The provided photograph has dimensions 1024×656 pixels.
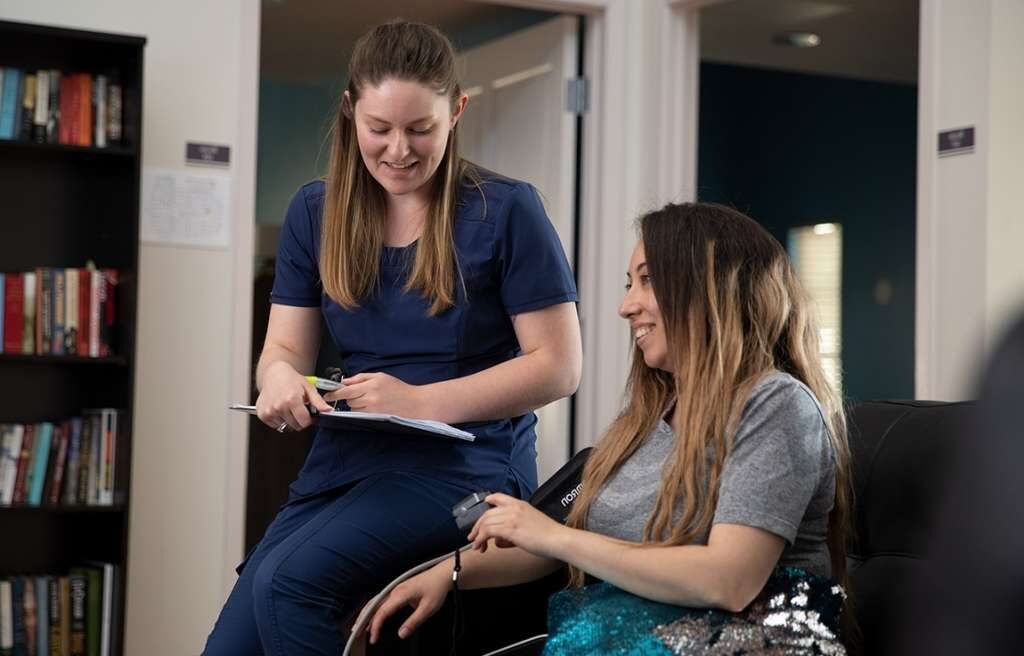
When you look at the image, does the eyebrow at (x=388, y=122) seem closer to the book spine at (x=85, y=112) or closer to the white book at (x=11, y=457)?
the book spine at (x=85, y=112)

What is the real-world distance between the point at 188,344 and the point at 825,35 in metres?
3.24

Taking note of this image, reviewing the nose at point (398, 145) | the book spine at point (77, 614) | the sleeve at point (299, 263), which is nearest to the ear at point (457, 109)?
the nose at point (398, 145)

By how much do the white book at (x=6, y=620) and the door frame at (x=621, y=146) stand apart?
1880 millimetres

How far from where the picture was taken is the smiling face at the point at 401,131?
188 cm

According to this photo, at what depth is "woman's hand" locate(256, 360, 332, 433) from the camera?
1794mm

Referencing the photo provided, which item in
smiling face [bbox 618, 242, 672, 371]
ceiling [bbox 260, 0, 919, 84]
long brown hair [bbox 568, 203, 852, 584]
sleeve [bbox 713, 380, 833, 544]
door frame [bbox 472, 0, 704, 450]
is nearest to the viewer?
sleeve [bbox 713, 380, 833, 544]

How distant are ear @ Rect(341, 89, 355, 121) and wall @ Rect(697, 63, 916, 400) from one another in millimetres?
4644

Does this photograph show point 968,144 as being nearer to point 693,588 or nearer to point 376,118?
point 376,118

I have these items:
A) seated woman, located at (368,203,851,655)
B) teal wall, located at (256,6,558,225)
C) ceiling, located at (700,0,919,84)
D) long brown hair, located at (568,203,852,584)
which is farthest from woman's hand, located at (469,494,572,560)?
teal wall, located at (256,6,558,225)

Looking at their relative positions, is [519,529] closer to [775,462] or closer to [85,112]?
[775,462]

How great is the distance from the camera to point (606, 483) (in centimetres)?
173

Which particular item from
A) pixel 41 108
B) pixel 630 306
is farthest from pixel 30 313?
pixel 630 306

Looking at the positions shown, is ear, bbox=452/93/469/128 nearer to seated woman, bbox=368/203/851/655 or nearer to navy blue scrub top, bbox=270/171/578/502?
navy blue scrub top, bbox=270/171/578/502

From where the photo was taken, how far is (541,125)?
4594 mm
